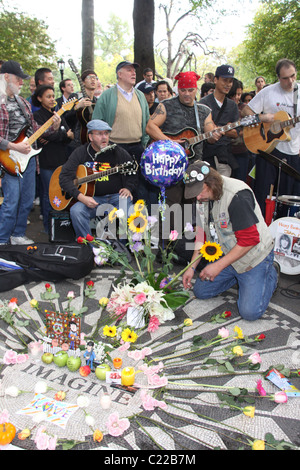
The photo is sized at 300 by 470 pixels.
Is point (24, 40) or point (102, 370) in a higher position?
point (24, 40)

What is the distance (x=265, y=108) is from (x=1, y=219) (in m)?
3.90

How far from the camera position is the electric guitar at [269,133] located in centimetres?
515

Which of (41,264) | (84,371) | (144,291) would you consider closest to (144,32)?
(41,264)

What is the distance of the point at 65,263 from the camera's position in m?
4.19

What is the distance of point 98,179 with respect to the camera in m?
4.88

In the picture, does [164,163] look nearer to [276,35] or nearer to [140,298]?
[140,298]

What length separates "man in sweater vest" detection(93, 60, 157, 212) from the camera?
16.6 ft

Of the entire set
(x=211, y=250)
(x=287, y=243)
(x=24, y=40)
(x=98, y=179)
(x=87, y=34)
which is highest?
(x=24, y=40)

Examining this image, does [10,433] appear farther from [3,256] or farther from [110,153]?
[110,153]

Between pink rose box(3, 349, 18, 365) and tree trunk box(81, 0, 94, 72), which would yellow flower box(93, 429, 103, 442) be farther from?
tree trunk box(81, 0, 94, 72)

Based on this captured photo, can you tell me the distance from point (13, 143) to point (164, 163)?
221 cm

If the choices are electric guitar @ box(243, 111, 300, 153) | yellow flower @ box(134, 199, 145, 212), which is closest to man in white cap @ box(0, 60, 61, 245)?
yellow flower @ box(134, 199, 145, 212)

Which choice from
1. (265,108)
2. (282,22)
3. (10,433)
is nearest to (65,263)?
(10,433)

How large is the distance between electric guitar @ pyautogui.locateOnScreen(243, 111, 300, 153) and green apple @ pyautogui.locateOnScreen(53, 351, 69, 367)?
11.9ft
